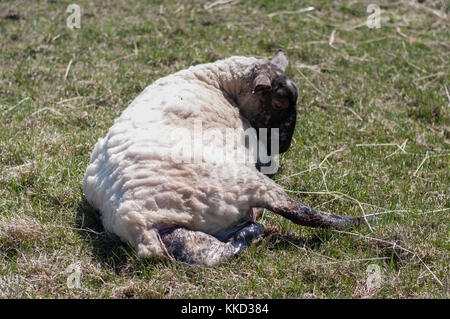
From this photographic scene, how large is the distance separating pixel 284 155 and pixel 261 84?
1.05m

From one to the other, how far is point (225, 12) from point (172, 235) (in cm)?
535

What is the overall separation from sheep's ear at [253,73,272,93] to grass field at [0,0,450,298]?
2.58 ft

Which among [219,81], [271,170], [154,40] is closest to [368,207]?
[271,170]

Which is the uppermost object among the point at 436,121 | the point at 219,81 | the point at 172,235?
the point at 219,81

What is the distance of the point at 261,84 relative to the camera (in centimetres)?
405

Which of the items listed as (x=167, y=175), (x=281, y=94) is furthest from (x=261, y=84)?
(x=167, y=175)

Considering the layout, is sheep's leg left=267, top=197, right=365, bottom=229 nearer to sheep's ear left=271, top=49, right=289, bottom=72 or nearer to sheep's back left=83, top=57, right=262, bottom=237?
sheep's back left=83, top=57, right=262, bottom=237

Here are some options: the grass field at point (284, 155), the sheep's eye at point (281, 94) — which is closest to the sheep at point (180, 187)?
the grass field at point (284, 155)

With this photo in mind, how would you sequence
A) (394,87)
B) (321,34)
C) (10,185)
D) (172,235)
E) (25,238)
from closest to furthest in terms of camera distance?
(172,235)
(25,238)
(10,185)
(394,87)
(321,34)

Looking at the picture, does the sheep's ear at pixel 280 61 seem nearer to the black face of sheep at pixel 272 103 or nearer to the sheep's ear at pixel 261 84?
the black face of sheep at pixel 272 103

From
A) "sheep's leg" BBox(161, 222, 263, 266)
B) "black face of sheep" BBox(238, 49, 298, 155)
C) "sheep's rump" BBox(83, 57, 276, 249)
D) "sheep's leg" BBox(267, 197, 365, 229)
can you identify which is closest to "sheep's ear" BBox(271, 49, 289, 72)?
"black face of sheep" BBox(238, 49, 298, 155)

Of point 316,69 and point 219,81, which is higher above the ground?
point 219,81

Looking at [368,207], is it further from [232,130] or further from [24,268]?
[24,268]

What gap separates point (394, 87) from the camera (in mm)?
6387
